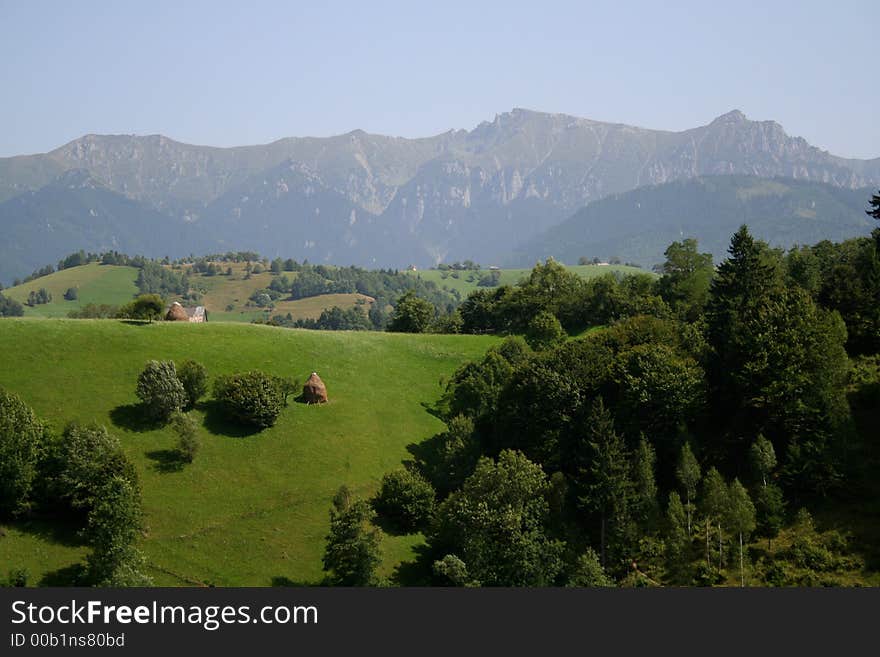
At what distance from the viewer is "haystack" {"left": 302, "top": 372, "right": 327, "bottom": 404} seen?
322ft

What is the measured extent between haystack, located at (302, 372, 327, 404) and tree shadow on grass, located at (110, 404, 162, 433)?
18.2 m

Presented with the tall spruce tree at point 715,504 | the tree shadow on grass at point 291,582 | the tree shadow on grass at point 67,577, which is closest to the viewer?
the tree shadow on grass at point 67,577

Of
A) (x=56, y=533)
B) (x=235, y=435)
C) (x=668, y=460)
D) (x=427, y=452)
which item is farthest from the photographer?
(x=427, y=452)

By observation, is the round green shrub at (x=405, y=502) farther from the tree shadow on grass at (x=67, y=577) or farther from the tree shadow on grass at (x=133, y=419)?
the tree shadow on grass at (x=67, y=577)

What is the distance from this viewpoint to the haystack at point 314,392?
322 ft

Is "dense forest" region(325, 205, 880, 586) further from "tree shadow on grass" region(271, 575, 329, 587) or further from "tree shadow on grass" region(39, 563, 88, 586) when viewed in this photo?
"tree shadow on grass" region(39, 563, 88, 586)

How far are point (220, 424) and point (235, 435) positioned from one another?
2.62 meters

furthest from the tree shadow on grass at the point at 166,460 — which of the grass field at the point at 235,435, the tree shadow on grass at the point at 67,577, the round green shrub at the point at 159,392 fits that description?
the tree shadow on grass at the point at 67,577

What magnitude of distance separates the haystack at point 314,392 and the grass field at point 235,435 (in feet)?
4.74

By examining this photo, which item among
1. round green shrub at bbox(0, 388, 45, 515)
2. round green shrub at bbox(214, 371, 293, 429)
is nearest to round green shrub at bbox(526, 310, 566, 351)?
round green shrub at bbox(214, 371, 293, 429)

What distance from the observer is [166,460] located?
268 feet

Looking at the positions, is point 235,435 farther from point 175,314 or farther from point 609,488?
point 609,488

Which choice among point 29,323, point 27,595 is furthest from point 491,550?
point 29,323

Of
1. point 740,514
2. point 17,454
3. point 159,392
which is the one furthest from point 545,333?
point 17,454
